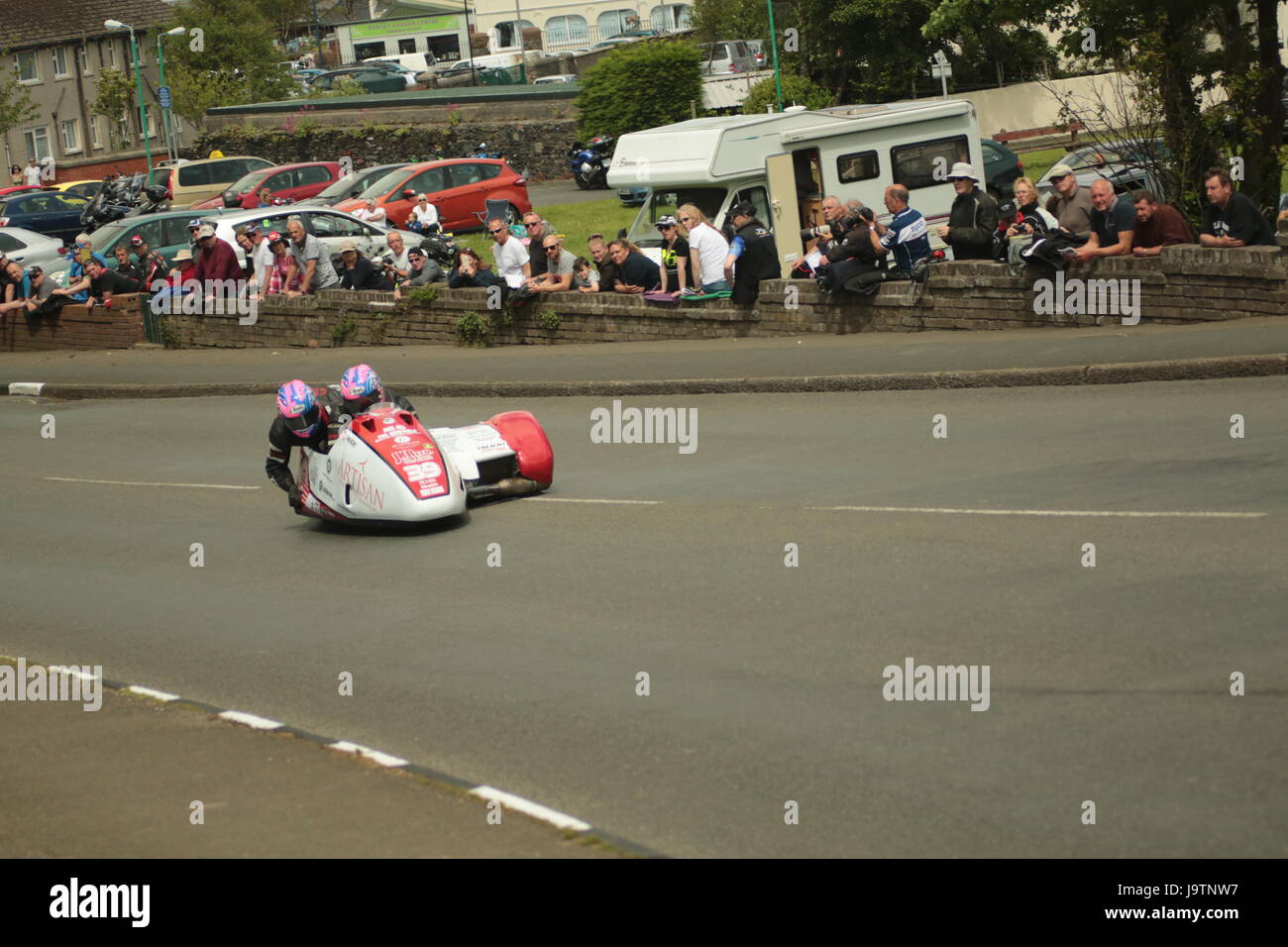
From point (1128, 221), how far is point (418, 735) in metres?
11.9

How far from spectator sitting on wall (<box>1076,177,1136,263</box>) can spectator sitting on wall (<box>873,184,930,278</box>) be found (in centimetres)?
221

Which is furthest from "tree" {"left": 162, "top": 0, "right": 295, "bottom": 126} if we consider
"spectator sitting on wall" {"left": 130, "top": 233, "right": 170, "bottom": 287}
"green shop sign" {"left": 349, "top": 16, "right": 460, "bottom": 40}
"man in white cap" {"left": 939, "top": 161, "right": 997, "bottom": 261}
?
"man in white cap" {"left": 939, "top": 161, "right": 997, "bottom": 261}

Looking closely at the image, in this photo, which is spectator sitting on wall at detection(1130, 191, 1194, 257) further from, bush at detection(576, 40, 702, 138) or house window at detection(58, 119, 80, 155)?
house window at detection(58, 119, 80, 155)

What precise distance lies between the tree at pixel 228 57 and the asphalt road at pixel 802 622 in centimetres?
5663

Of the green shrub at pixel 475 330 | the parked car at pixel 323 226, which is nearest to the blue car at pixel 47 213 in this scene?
the parked car at pixel 323 226

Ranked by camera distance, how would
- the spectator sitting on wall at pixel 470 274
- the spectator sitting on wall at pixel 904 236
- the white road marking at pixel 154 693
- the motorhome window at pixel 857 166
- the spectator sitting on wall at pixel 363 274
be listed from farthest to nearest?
the spectator sitting on wall at pixel 363 274 < the spectator sitting on wall at pixel 470 274 < the motorhome window at pixel 857 166 < the spectator sitting on wall at pixel 904 236 < the white road marking at pixel 154 693

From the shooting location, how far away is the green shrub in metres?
24.1

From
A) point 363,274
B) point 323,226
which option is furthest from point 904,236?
point 323,226

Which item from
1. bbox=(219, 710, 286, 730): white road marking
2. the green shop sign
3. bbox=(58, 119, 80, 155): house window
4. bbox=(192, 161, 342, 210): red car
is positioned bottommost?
bbox=(219, 710, 286, 730): white road marking

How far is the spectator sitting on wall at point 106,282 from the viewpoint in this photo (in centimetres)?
2984

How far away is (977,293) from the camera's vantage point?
18.6 meters

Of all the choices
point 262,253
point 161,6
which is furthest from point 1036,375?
point 161,6

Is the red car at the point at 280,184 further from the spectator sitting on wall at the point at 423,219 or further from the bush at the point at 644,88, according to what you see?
the bush at the point at 644,88

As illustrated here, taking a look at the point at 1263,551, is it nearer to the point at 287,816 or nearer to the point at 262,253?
the point at 287,816
